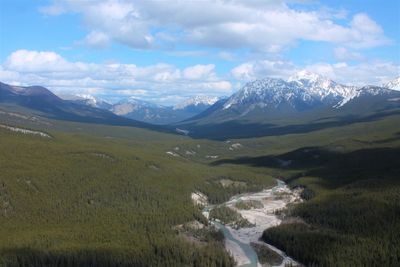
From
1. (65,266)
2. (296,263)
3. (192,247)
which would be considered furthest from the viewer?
(192,247)

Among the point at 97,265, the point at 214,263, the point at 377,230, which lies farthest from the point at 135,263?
the point at 377,230

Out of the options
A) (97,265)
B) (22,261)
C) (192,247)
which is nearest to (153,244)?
(192,247)

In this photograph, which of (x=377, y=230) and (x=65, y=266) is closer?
(x=65, y=266)

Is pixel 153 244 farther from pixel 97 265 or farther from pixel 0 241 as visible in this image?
pixel 0 241

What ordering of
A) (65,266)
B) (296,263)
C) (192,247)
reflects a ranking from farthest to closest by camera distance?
1. (192,247)
2. (296,263)
3. (65,266)

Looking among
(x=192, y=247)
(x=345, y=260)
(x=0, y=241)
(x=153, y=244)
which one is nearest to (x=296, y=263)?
(x=345, y=260)

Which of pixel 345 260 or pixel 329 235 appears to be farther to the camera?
pixel 329 235

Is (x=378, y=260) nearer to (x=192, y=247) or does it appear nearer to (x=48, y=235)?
(x=192, y=247)

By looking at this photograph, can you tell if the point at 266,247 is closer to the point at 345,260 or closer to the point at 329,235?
A: the point at 329,235
